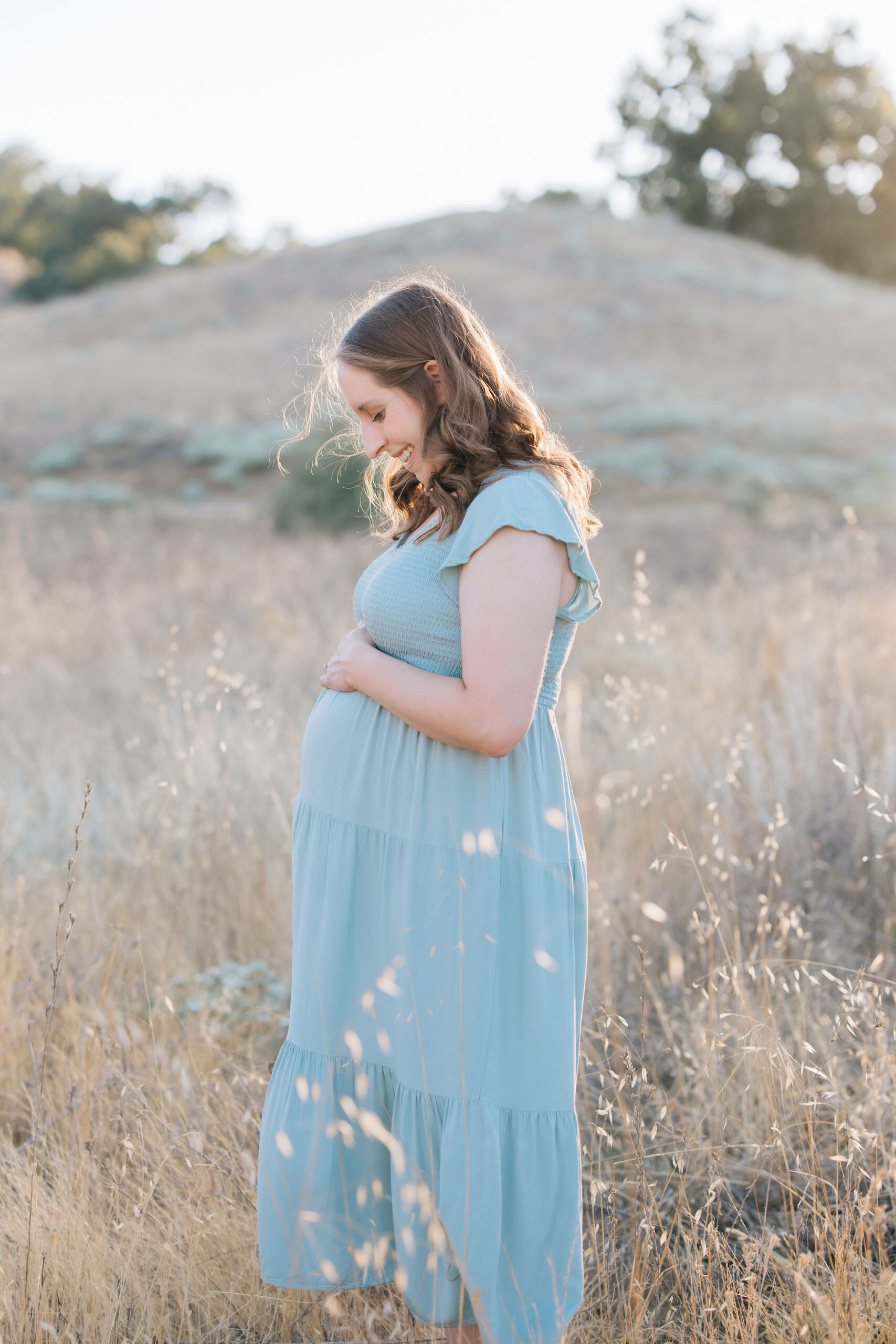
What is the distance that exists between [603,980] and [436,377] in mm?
1892

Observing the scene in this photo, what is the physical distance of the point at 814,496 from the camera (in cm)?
1253

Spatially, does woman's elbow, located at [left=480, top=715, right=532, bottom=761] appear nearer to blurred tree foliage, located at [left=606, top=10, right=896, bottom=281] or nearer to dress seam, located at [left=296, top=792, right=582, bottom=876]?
dress seam, located at [left=296, top=792, right=582, bottom=876]

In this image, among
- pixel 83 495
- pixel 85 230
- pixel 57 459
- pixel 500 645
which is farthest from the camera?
pixel 85 230

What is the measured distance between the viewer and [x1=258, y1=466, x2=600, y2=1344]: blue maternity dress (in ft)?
4.91

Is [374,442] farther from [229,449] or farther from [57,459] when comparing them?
[57,459]

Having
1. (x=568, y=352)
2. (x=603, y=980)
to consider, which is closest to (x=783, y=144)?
(x=568, y=352)

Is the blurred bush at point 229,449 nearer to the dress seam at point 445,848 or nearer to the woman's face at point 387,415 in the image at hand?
the woman's face at point 387,415

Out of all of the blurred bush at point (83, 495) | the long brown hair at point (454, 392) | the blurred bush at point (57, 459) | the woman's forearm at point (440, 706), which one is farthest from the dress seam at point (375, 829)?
the blurred bush at point (57, 459)

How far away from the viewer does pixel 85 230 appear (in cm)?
4431

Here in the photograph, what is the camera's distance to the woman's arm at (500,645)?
139cm

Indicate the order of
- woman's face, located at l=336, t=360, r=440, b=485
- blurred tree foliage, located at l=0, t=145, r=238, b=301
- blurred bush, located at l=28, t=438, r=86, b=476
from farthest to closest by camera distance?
blurred tree foliage, located at l=0, t=145, r=238, b=301
blurred bush, located at l=28, t=438, r=86, b=476
woman's face, located at l=336, t=360, r=440, b=485

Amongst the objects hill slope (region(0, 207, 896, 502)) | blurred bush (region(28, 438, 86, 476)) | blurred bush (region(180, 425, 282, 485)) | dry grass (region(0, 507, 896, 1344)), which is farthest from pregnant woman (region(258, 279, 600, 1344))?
blurred bush (region(28, 438, 86, 476))

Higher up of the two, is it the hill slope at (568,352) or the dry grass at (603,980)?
the hill slope at (568,352)

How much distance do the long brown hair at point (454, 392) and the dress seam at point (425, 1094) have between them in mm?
948
